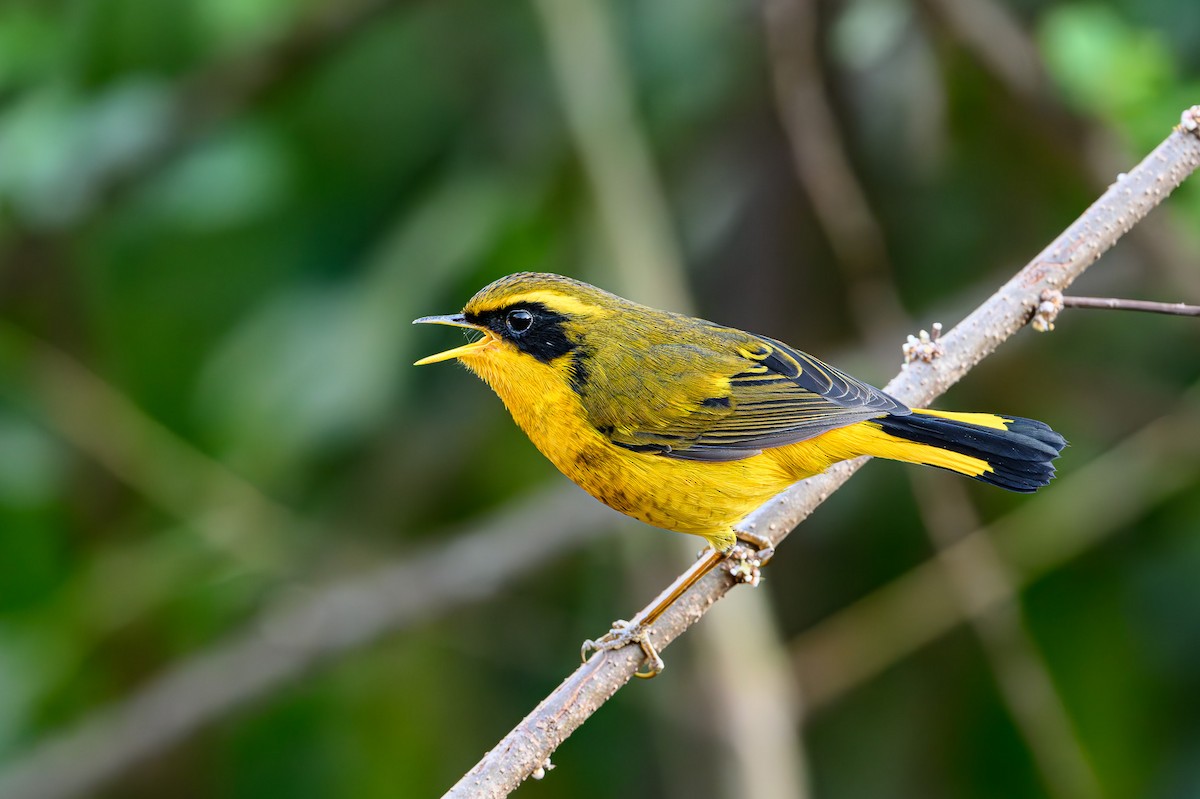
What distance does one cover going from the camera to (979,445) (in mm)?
2621

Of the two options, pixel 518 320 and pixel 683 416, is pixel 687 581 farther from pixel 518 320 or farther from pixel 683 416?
pixel 518 320

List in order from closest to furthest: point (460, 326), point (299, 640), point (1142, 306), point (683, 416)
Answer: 1. point (1142, 306)
2. point (460, 326)
3. point (683, 416)
4. point (299, 640)

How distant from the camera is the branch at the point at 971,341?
2414 mm

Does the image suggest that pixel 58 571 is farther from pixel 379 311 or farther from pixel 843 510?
pixel 843 510

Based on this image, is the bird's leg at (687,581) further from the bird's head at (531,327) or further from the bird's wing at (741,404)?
the bird's head at (531,327)

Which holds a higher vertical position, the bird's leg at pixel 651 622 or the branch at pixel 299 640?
the branch at pixel 299 640

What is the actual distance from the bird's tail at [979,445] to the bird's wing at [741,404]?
5 centimetres

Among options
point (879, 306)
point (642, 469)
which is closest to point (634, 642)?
point (642, 469)

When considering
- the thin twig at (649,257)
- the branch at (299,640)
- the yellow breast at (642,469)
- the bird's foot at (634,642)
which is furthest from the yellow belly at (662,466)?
the branch at (299,640)

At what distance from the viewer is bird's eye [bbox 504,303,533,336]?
2625 mm

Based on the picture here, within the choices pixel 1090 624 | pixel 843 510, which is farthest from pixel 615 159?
pixel 1090 624

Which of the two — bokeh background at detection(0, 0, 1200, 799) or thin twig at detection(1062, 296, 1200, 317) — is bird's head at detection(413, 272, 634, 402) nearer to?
thin twig at detection(1062, 296, 1200, 317)

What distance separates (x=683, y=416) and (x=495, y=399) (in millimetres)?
1964

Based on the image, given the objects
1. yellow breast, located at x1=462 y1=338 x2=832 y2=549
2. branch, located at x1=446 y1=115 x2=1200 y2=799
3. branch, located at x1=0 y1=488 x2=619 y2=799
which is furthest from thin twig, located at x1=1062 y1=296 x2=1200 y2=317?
branch, located at x1=0 y1=488 x2=619 y2=799
